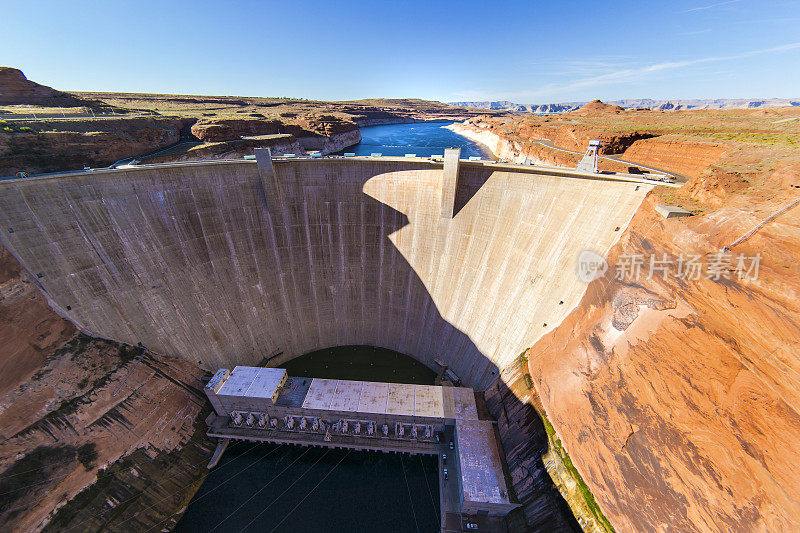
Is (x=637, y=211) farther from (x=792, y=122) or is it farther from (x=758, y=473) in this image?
(x=792, y=122)

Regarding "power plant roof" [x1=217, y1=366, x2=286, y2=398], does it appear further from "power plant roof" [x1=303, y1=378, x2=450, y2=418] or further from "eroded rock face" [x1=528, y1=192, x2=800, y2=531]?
"eroded rock face" [x1=528, y1=192, x2=800, y2=531]

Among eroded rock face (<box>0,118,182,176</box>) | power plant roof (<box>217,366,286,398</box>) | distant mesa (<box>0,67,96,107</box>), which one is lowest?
power plant roof (<box>217,366,286,398</box>)

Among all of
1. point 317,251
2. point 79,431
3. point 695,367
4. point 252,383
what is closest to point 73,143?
point 317,251

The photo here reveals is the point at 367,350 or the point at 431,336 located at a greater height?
the point at 431,336

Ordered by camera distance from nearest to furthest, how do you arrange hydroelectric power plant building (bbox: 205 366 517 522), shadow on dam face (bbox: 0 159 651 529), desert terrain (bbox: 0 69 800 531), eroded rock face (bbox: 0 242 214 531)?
desert terrain (bbox: 0 69 800 531) → eroded rock face (bbox: 0 242 214 531) → shadow on dam face (bbox: 0 159 651 529) → hydroelectric power plant building (bbox: 205 366 517 522)

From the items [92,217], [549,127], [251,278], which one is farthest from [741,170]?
[549,127]

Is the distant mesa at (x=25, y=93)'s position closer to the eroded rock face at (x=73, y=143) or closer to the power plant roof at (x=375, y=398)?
the eroded rock face at (x=73, y=143)

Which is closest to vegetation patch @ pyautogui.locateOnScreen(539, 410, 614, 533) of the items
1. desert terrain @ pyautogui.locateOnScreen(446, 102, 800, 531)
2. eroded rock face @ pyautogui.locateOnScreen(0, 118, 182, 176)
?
desert terrain @ pyautogui.locateOnScreen(446, 102, 800, 531)
